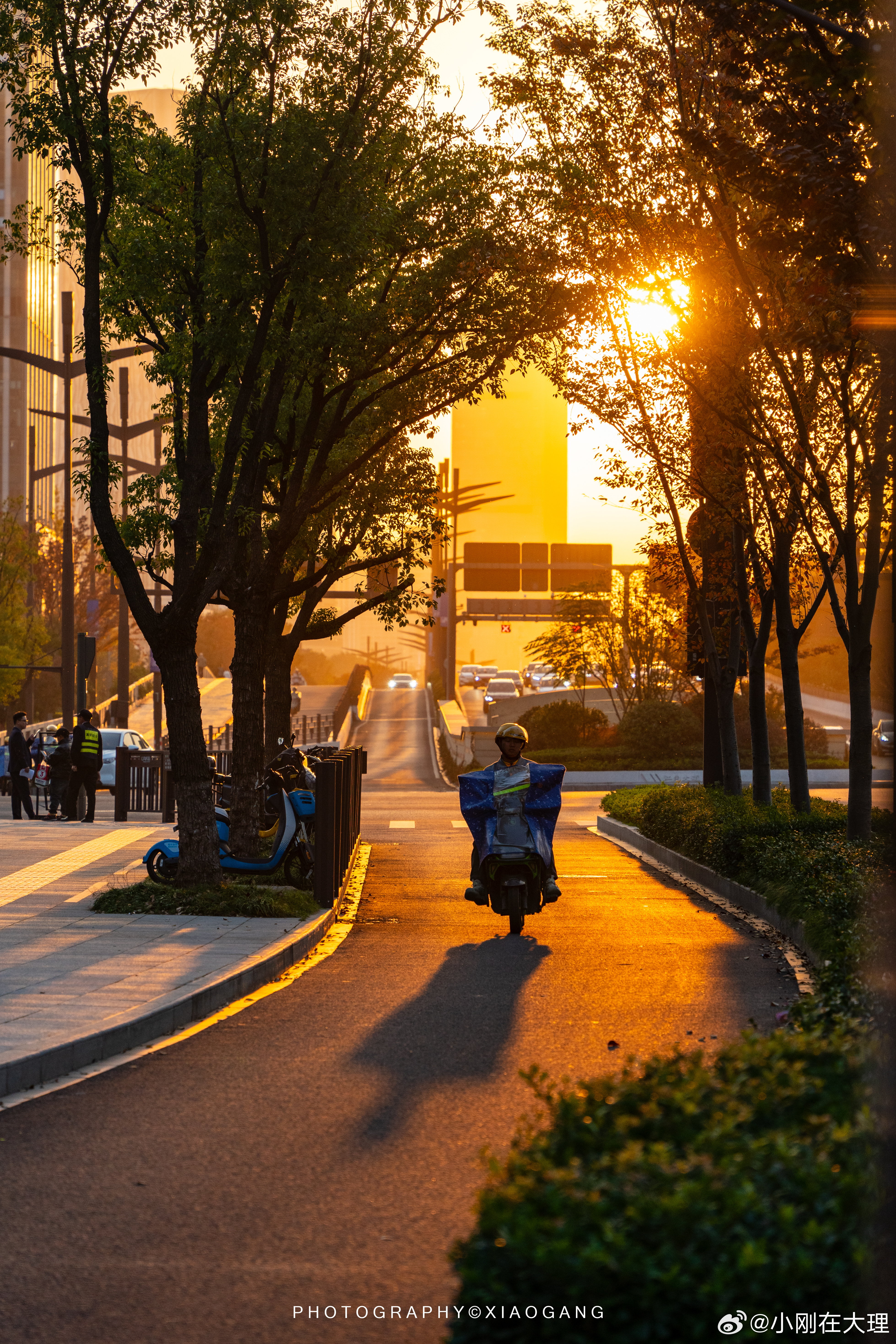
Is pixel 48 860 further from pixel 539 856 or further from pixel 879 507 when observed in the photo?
pixel 879 507

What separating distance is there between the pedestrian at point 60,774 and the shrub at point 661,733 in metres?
23.9

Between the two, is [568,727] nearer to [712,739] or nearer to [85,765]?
[85,765]

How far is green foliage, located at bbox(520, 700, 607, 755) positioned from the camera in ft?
174

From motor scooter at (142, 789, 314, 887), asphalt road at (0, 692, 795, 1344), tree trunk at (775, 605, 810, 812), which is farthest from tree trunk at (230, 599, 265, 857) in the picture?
tree trunk at (775, 605, 810, 812)

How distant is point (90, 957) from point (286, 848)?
486cm

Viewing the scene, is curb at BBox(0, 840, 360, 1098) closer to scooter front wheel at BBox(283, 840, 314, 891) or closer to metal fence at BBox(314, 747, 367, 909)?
metal fence at BBox(314, 747, 367, 909)

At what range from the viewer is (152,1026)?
861 centimetres

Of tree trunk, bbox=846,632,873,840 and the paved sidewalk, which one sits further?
tree trunk, bbox=846,632,873,840

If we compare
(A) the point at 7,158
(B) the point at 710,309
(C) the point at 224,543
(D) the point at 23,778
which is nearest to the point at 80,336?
(C) the point at 224,543

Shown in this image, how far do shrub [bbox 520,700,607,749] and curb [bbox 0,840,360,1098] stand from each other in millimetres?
41068

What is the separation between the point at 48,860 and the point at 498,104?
35.5 ft

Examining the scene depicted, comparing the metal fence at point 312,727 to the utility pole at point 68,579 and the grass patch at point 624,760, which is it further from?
the utility pole at point 68,579

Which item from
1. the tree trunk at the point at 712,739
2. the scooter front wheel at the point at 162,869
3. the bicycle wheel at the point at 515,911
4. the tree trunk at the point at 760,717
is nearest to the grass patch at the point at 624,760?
the tree trunk at the point at 712,739

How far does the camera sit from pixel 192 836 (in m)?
14.6
